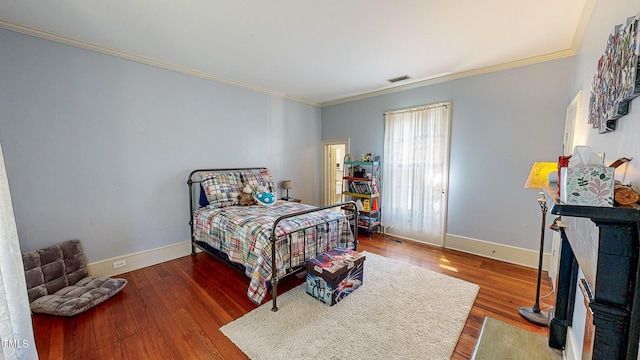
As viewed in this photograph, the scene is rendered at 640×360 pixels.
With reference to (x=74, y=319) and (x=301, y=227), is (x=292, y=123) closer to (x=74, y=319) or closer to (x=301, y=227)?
(x=301, y=227)

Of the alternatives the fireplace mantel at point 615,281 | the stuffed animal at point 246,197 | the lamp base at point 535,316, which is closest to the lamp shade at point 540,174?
the lamp base at point 535,316

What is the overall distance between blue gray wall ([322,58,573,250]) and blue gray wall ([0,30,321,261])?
353 centimetres

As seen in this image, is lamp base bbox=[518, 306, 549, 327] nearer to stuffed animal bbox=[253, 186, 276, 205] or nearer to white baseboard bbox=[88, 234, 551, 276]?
white baseboard bbox=[88, 234, 551, 276]

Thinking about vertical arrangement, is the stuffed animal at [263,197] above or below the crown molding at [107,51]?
below

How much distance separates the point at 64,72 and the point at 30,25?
1.43 ft

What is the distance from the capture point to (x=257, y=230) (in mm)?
2475

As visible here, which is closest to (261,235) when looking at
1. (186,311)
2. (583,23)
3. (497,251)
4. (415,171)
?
(186,311)

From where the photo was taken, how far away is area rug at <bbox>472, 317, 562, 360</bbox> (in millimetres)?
1731

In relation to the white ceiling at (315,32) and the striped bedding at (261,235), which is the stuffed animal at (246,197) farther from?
the white ceiling at (315,32)

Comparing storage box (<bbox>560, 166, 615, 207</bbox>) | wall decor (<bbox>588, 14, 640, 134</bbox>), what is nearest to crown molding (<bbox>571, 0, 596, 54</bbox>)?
wall decor (<bbox>588, 14, 640, 134</bbox>)

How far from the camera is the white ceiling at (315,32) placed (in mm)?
2012

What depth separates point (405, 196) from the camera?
423cm

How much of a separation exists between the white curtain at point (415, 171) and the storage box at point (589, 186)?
3.12 metres

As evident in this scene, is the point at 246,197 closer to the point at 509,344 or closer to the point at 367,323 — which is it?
the point at 367,323
